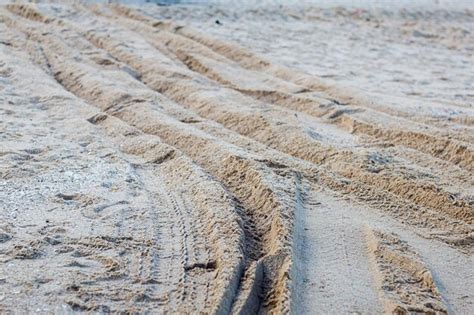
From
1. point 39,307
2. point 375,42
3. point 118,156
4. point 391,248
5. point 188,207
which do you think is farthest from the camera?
point 375,42

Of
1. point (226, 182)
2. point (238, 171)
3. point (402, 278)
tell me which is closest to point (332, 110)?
point (238, 171)

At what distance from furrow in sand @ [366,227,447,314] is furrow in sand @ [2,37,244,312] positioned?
1.99ft

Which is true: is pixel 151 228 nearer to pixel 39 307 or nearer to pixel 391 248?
pixel 39 307

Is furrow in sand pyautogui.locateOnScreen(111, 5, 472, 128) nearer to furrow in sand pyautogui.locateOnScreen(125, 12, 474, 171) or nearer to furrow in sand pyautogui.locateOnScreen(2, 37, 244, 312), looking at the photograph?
furrow in sand pyautogui.locateOnScreen(125, 12, 474, 171)

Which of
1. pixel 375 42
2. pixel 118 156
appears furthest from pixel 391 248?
pixel 375 42

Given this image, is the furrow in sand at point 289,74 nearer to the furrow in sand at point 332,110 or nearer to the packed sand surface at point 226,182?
the packed sand surface at point 226,182

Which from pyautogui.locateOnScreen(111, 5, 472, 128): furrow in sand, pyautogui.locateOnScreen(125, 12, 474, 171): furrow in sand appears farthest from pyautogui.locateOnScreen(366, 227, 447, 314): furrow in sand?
pyautogui.locateOnScreen(111, 5, 472, 128): furrow in sand

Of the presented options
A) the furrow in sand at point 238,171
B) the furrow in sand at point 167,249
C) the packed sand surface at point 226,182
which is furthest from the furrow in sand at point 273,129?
the furrow in sand at point 167,249

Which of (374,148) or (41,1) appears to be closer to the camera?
(374,148)

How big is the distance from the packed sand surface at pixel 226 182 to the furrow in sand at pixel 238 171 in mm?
11

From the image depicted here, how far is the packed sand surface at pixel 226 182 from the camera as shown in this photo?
270cm

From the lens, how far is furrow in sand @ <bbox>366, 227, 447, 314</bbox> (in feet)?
8.68

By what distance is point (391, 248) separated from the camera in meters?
3.06

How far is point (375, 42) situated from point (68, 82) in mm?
4773
